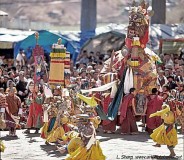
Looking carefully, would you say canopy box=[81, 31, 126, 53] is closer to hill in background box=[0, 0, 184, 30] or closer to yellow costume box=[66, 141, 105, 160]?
yellow costume box=[66, 141, 105, 160]

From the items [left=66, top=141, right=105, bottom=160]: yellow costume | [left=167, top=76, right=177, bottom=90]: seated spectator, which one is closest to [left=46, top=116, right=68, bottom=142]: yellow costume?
[left=66, top=141, right=105, bottom=160]: yellow costume

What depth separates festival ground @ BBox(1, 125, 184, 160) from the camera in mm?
11656

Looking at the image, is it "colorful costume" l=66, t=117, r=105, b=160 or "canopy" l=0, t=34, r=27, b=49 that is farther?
"canopy" l=0, t=34, r=27, b=49

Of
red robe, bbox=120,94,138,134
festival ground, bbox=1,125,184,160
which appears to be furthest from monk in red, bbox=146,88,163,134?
red robe, bbox=120,94,138,134

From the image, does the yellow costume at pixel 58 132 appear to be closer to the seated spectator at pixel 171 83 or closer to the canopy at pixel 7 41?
the seated spectator at pixel 171 83

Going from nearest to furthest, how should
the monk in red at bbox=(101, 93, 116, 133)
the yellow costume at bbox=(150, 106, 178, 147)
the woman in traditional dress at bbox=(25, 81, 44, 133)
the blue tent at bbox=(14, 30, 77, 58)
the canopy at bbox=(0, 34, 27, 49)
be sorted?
the yellow costume at bbox=(150, 106, 178, 147) < the woman in traditional dress at bbox=(25, 81, 44, 133) < the monk in red at bbox=(101, 93, 116, 133) < the blue tent at bbox=(14, 30, 77, 58) < the canopy at bbox=(0, 34, 27, 49)

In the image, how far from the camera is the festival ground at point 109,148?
38.2 feet

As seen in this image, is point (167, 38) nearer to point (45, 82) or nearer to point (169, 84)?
point (169, 84)

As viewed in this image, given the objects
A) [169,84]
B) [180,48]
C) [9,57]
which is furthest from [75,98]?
[9,57]

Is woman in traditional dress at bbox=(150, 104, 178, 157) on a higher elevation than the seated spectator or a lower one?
lower

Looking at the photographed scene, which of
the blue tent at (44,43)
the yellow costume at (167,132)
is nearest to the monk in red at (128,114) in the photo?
the yellow costume at (167,132)

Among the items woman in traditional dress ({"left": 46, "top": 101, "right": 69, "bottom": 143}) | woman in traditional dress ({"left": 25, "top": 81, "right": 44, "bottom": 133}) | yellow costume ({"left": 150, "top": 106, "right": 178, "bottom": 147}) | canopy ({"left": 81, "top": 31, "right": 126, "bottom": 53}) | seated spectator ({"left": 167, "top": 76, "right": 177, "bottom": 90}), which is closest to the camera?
yellow costume ({"left": 150, "top": 106, "right": 178, "bottom": 147})

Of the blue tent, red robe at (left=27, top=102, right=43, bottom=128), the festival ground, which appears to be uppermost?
the blue tent

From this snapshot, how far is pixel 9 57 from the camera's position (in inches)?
968
